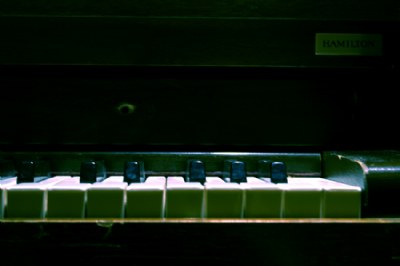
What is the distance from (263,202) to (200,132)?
16.5 inches

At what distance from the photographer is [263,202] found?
854 mm

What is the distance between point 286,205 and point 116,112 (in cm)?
62

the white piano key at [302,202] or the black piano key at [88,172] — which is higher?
the black piano key at [88,172]

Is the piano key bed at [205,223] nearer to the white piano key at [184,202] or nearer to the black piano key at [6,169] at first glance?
the white piano key at [184,202]

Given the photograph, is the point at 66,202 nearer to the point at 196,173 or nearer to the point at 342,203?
the point at 196,173

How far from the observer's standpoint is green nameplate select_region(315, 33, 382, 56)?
44.0 inches

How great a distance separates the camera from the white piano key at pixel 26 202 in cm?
83

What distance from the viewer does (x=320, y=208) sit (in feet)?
2.83

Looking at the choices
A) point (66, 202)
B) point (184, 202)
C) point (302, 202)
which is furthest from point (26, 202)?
point (302, 202)

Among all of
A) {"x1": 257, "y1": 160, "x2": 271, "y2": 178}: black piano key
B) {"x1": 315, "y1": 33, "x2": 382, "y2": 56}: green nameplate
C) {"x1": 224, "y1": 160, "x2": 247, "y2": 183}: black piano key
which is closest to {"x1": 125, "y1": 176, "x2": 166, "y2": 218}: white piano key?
{"x1": 224, "y1": 160, "x2": 247, "y2": 183}: black piano key

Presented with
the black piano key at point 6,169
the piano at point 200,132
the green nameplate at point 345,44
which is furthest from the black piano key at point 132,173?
the green nameplate at point 345,44

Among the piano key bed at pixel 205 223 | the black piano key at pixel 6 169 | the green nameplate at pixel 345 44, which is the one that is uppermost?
the green nameplate at pixel 345 44

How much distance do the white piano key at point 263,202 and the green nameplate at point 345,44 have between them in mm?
500
